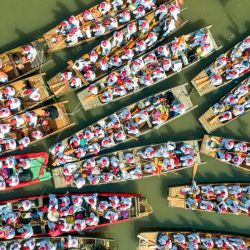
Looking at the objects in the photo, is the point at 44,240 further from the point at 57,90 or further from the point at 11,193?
the point at 57,90

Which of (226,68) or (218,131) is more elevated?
(226,68)

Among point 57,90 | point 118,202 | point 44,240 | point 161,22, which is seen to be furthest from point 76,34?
point 44,240

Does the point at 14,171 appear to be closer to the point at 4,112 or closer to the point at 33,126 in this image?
the point at 33,126

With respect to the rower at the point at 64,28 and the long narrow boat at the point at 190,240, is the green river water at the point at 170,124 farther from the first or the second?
the rower at the point at 64,28

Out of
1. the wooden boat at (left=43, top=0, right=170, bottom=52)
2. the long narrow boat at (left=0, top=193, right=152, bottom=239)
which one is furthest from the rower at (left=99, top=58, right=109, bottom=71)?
the long narrow boat at (left=0, top=193, right=152, bottom=239)

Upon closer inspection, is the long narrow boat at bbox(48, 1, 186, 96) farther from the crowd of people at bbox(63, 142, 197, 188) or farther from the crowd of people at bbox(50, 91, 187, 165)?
the crowd of people at bbox(63, 142, 197, 188)

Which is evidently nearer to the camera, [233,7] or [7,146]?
[7,146]
